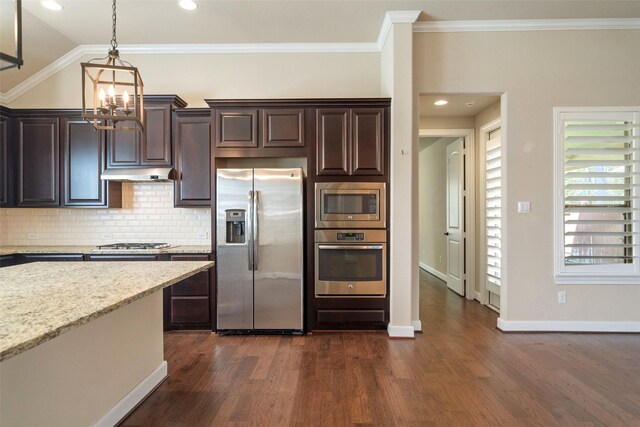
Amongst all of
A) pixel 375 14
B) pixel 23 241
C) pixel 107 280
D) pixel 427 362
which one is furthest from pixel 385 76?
pixel 23 241

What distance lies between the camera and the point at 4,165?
3.55 meters

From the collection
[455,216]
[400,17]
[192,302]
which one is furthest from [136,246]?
[455,216]

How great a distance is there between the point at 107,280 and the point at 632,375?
12.4 feet

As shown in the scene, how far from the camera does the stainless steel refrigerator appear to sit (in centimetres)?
331

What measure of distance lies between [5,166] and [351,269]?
3.99m

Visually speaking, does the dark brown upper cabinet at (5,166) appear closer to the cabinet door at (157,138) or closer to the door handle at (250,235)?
the cabinet door at (157,138)

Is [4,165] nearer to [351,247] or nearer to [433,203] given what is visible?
[351,247]

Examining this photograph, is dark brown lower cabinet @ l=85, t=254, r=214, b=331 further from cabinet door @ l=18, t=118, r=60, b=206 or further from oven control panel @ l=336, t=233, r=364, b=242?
cabinet door @ l=18, t=118, r=60, b=206

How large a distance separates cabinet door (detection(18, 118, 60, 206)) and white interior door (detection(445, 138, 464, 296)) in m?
5.24

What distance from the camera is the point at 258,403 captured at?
2.14 metres

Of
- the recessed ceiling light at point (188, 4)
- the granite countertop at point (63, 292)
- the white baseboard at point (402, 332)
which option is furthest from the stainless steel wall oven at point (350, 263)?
the recessed ceiling light at point (188, 4)

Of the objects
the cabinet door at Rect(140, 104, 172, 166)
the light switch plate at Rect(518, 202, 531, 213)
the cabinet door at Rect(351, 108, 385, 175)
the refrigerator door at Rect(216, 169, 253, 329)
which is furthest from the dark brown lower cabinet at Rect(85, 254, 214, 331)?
the light switch plate at Rect(518, 202, 531, 213)

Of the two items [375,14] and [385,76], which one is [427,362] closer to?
[385,76]

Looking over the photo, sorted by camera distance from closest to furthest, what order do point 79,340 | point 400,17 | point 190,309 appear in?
point 79,340 < point 400,17 < point 190,309
